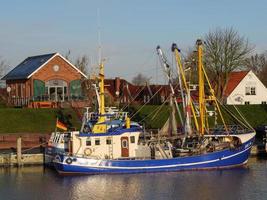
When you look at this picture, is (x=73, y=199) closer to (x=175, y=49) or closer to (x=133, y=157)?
(x=133, y=157)

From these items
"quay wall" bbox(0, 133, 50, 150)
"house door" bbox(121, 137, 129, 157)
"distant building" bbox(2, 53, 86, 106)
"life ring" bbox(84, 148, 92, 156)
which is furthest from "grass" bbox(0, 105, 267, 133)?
"house door" bbox(121, 137, 129, 157)

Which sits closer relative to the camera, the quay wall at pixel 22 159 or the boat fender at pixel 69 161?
the boat fender at pixel 69 161

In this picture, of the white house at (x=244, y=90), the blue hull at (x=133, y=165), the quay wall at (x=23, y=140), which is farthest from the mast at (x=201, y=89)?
the white house at (x=244, y=90)

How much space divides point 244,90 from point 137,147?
1931 inches

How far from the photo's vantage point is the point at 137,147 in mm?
52281

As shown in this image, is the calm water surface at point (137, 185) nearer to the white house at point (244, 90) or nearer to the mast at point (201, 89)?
the mast at point (201, 89)

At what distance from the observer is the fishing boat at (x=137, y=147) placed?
50.7m

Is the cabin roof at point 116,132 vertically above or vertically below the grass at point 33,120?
below

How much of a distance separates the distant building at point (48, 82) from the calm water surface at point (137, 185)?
28.7 meters

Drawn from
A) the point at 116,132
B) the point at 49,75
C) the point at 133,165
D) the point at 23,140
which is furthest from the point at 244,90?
the point at 133,165

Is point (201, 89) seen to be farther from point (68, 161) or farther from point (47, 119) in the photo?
point (47, 119)

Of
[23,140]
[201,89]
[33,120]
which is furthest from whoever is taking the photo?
[33,120]

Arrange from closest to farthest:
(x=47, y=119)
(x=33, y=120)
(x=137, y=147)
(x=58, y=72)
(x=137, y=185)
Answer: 1. (x=137, y=185)
2. (x=137, y=147)
3. (x=33, y=120)
4. (x=47, y=119)
5. (x=58, y=72)

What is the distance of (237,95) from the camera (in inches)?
3836
